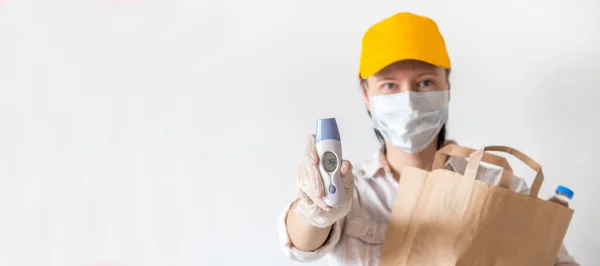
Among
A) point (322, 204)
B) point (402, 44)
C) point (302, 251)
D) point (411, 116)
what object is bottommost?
point (302, 251)

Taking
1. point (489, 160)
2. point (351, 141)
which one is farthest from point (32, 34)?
point (489, 160)

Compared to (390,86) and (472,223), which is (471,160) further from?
(390,86)

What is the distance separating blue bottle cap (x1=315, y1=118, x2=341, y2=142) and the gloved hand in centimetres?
2

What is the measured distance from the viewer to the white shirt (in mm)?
903

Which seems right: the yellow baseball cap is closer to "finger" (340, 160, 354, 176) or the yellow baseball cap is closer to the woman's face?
the woman's face

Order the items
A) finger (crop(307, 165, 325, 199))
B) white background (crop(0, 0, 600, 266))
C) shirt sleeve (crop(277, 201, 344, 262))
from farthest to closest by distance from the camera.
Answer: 1. white background (crop(0, 0, 600, 266))
2. shirt sleeve (crop(277, 201, 344, 262))
3. finger (crop(307, 165, 325, 199))

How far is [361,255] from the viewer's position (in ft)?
3.17

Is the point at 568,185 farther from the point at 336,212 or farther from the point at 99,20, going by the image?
the point at 99,20

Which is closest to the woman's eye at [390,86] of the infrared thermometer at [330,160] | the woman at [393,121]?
the woman at [393,121]

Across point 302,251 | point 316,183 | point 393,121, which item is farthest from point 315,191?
point 393,121

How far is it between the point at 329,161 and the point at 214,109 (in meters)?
0.52

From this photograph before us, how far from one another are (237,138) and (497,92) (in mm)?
586

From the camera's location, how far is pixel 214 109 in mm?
1212

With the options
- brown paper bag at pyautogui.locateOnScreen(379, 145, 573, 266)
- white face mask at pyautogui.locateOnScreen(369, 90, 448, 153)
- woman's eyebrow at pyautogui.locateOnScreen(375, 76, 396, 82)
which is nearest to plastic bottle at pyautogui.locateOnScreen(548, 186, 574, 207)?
brown paper bag at pyautogui.locateOnScreen(379, 145, 573, 266)
